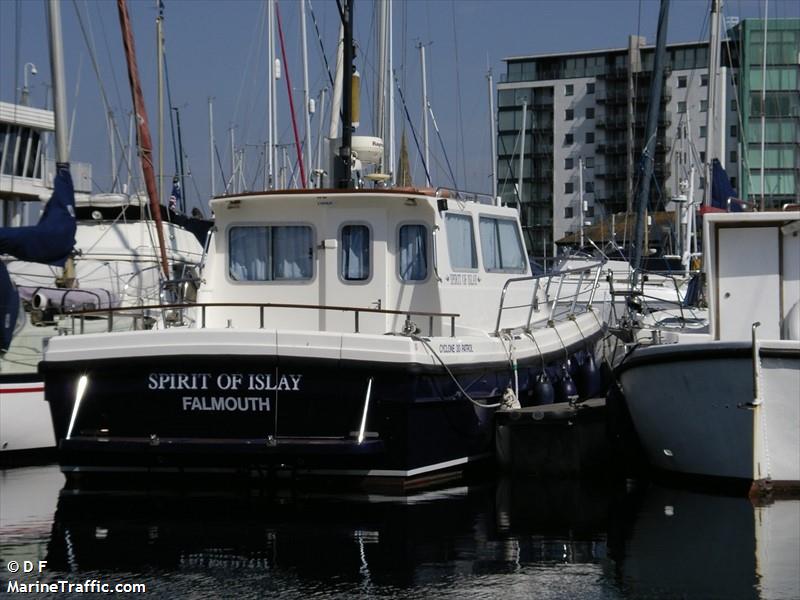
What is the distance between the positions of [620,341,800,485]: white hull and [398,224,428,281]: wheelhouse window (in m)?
2.62

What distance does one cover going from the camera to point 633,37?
79562mm

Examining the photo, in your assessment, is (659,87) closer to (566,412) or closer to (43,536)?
(566,412)

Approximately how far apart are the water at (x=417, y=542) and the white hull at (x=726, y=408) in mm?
389

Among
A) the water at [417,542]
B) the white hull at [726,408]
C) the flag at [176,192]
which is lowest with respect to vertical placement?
the water at [417,542]

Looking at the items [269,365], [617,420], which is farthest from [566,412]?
[269,365]

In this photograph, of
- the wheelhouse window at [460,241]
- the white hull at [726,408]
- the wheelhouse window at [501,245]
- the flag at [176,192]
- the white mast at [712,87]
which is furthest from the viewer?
the flag at [176,192]

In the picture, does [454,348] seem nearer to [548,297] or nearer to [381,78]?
[548,297]

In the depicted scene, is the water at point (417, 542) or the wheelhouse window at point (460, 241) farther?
the wheelhouse window at point (460, 241)

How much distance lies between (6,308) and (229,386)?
5.93m

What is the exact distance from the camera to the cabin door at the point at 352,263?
44.4ft

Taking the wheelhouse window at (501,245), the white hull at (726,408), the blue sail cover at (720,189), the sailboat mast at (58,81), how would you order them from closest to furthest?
1. the white hull at (726,408)
2. the wheelhouse window at (501,245)
3. the sailboat mast at (58,81)
4. the blue sail cover at (720,189)

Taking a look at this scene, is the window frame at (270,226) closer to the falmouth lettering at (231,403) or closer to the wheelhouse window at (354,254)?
the wheelhouse window at (354,254)

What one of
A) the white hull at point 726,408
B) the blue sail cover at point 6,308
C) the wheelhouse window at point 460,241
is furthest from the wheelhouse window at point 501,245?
the blue sail cover at point 6,308

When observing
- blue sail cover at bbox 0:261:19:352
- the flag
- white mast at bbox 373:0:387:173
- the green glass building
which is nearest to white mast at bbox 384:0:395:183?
white mast at bbox 373:0:387:173
